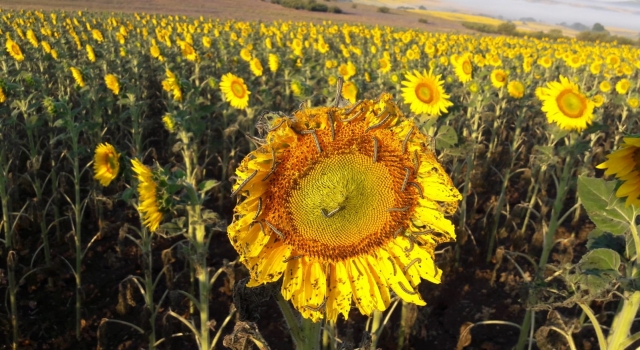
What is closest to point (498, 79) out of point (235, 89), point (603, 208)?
point (235, 89)

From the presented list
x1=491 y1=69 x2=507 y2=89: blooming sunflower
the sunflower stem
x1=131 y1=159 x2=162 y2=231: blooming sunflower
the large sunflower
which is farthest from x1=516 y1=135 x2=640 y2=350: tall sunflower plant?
x1=491 y1=69 x2=507 y2=89: blooming sunflower

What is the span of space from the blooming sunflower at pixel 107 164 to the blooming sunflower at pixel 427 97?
2179 mm

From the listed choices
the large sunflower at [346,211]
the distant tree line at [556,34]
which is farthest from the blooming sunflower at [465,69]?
the distant tree line at [556,34]

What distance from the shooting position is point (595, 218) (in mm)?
1872

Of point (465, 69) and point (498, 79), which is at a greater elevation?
point (465, 69)

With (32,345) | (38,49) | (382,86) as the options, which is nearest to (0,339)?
(32,345)

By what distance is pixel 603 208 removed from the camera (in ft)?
6.10

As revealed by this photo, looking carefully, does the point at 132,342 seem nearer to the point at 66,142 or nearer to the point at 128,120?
the point at 66,142

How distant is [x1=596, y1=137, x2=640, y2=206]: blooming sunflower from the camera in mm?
1422

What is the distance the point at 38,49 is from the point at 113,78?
543 cm

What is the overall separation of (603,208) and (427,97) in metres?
2.15

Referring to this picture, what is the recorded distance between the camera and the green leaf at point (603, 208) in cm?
180

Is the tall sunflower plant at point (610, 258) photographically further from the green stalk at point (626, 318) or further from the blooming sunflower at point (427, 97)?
the blooming sunflower at point (427, 97)

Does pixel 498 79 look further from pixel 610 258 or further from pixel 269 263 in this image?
pixel 269 263
